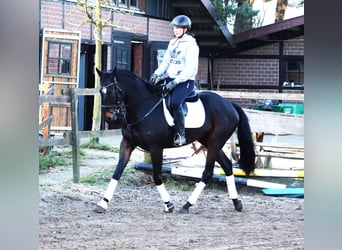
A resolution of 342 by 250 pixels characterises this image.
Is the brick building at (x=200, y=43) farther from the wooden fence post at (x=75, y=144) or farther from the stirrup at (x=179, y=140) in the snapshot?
the stirrup at (x=179, y=140)

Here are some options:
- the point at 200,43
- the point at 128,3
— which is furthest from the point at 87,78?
the point at 200,43

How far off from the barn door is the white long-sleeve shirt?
4.96 metres

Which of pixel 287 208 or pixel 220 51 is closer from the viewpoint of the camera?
pixel 287 208

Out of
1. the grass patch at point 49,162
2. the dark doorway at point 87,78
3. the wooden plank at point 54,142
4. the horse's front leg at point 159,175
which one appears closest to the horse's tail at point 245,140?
the horse's front leg at point 159,175

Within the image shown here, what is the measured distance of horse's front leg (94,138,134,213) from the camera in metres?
6.25

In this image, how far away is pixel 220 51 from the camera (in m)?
16.8

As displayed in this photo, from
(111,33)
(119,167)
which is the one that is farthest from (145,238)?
(111,33)

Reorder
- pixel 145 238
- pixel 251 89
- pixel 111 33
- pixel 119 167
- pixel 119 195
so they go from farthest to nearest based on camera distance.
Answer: pixel 251 89 → pixel 111 33 → pixel 119 195 → pixel 119 167 → pixel 145 238

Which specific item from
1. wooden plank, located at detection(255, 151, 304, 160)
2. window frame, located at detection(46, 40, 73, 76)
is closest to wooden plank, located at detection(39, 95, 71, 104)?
wooden plank, located at detection(255, 151, 304, 160)

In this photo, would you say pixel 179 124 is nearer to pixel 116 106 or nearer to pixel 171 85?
pixel 171 85

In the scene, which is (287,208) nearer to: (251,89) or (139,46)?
(139,46)

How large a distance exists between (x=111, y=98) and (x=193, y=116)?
84 cm
